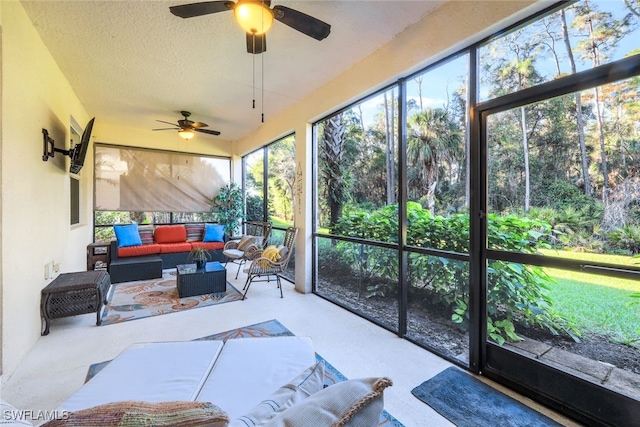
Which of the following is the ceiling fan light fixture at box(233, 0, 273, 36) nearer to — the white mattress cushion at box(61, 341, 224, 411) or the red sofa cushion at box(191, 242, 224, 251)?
the white mattress cushion at box(61, 341, 224, 411)

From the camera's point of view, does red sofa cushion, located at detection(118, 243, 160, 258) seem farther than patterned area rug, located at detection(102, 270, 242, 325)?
Yes

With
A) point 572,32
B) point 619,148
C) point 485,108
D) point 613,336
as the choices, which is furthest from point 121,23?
point 613,336

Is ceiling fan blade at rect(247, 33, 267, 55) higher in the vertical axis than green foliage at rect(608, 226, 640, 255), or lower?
higher

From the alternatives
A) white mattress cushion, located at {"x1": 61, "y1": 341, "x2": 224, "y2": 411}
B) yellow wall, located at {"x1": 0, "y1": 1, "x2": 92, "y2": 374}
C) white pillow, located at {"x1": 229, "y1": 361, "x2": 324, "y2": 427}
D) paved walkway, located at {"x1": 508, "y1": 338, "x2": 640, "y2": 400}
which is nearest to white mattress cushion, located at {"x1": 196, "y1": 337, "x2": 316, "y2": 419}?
white mattress cushion, located at {"x1": 61, "y1": 341, "x2": 224, "y2": 411}

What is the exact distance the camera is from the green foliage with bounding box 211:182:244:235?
6465mm

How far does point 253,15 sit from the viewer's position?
185 cm

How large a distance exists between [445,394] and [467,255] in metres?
1.02

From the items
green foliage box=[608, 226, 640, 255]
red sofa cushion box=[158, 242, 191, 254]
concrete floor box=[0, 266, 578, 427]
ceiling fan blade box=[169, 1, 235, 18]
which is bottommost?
concrete floor box=[0, 266, 578, 427]

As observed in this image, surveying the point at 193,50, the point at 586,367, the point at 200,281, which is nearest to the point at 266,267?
the point at 200,281

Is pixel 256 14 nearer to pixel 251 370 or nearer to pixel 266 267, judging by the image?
pixel 251 370

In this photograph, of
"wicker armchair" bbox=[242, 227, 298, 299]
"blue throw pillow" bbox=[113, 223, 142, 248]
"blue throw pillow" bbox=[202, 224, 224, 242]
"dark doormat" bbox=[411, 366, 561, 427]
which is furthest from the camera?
"blue throw pillow" bbox=[202, 224, 224, 242]

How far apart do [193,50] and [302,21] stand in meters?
1.58

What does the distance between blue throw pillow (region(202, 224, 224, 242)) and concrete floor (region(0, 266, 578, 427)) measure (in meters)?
2.77

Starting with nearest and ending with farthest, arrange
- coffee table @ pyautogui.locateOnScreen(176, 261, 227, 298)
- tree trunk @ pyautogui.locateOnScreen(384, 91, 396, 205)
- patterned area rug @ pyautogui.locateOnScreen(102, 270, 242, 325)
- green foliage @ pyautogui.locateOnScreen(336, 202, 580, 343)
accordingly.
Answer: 1. green foliage @ pyautogui.locateOnScreen(336, 202, 580, 343)
2. tree trunk @ pyautogui.locateOnScreen(384, 91, 396, 205)
3. patterned area rug @ pyautogui.locateOnScreen(102, 270, 242, 325)
4. coffee table @ pyautogui.locateOnScreen(176, 261, 227, 298)
